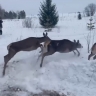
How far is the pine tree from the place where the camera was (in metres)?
25.0

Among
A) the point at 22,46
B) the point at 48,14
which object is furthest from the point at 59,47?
the point at 48,14

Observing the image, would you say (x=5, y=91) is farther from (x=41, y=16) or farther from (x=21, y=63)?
(x=41, y=16)

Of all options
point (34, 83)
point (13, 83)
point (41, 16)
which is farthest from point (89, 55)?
point (41, 16)

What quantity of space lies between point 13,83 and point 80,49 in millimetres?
3289

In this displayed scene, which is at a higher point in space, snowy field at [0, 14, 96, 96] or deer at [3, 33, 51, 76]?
deer at [3, 33, 51, 76]

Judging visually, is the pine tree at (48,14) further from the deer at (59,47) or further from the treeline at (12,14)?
the treeline at (12,14)

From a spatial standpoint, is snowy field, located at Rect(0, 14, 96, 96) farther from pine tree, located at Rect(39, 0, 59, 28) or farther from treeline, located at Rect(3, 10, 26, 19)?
treeline, located at Rect(3, 10, 26, 19)

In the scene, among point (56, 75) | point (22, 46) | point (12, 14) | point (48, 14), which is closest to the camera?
point (56, 75)

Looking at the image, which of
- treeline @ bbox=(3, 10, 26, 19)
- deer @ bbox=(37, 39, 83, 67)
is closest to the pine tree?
deer @ bbox=(37, 39, 83, 67)

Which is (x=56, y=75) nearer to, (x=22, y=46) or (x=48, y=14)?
(x=22, y=46)

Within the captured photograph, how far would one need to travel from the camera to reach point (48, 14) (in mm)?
25344

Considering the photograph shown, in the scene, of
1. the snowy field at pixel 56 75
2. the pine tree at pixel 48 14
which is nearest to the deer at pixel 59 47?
the snowy field at pixel 56 75

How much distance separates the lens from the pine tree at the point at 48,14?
983 inches

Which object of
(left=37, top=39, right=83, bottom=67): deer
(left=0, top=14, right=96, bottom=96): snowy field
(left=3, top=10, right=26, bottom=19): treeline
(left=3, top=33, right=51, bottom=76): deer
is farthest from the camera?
(left=3, top=10, right=26, bottom=19): treeline
